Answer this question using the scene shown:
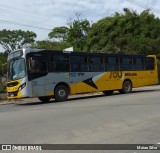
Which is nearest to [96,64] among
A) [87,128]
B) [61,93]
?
[61,93]

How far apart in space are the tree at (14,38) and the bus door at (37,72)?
55302 millimetres

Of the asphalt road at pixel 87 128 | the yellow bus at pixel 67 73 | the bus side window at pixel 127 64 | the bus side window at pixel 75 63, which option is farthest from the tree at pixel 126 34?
the asphalt road at pixel 87 128

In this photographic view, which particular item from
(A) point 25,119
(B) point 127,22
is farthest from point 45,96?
(B) point 127,22

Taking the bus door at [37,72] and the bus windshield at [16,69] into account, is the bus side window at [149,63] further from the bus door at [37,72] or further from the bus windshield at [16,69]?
the bus windshield at [16,69]

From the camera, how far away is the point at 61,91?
75.4 ft

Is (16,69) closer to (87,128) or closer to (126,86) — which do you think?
(126,86)

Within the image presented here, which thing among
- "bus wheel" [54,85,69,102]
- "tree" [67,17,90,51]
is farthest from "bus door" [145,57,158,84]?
"tree" [67,17,90,51]

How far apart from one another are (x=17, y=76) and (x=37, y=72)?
1153 mm

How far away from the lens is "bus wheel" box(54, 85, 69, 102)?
74.2ft

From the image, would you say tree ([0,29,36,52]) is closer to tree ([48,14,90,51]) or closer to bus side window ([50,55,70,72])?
tree ([48,14,90,51])

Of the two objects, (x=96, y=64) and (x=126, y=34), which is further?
(x=126, y=34)

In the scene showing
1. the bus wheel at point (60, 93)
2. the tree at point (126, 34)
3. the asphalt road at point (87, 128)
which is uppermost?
the tree at point (126, 34)

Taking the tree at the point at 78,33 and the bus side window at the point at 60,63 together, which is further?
the tree at the point at 78,33

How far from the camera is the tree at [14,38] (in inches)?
3059
